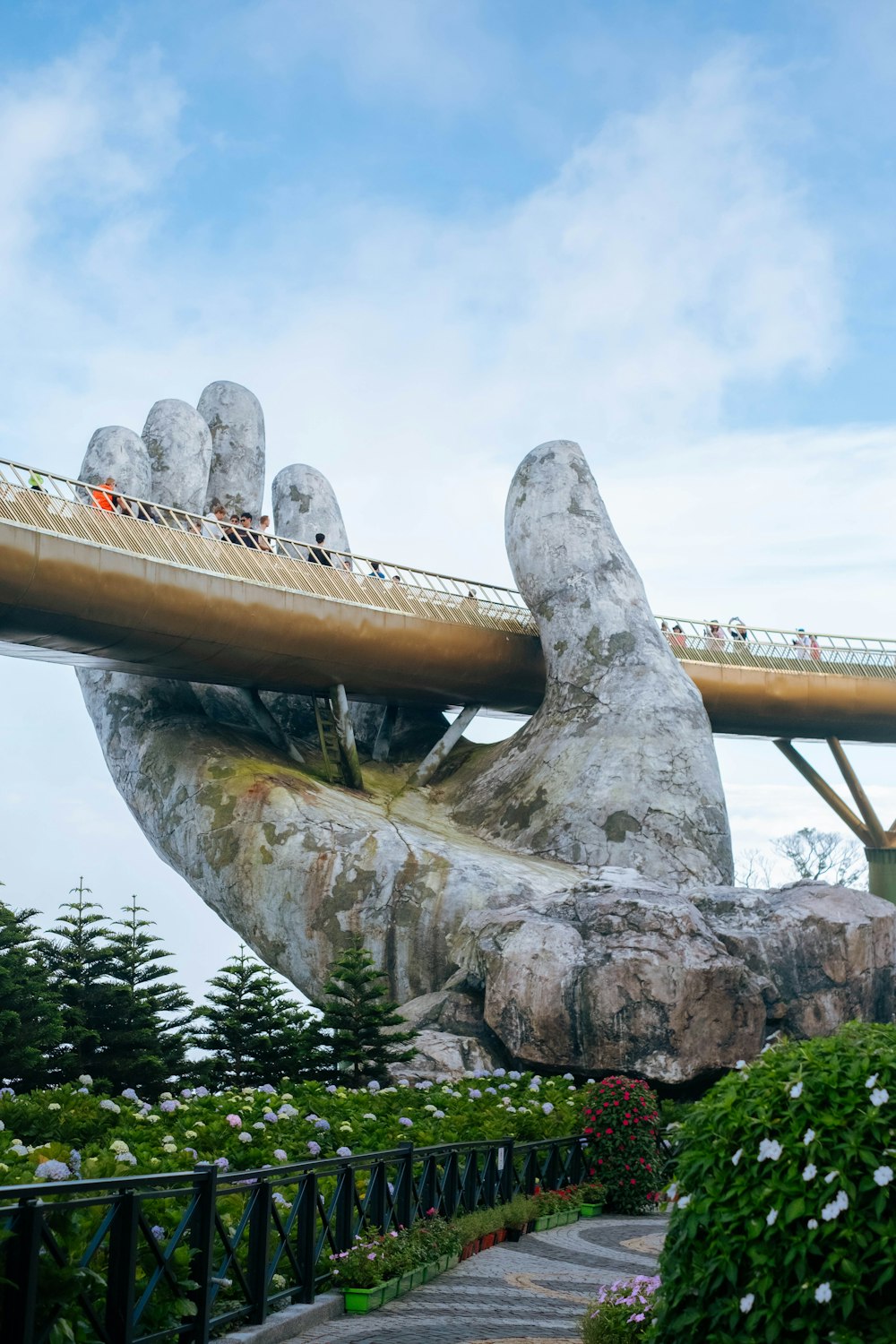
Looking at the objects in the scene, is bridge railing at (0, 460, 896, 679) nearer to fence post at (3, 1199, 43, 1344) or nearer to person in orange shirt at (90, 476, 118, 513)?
person in orange shirt at (90, 476, 118, 513)

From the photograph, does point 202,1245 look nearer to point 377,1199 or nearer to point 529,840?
point 377,1199

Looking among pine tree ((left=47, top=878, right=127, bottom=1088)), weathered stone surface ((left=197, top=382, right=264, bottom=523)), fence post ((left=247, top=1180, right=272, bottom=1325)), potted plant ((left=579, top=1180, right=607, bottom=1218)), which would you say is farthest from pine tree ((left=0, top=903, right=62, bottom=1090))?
weathered stone surface ((left=197, top=382, right=264, bottom=523))

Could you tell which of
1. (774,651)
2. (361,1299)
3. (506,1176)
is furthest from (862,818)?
(361,1299)

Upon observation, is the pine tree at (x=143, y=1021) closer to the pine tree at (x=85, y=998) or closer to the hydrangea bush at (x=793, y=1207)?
the pine tree at (x=85, y=998)

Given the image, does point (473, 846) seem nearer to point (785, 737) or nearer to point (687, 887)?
point (687, 887)

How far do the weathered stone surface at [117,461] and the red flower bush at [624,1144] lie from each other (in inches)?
760

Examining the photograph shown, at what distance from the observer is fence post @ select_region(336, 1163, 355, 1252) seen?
9242 millimetres

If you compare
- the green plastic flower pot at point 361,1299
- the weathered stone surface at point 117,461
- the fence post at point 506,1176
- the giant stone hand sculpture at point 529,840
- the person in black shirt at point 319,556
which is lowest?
the green plastic flower pot at point 361,1299

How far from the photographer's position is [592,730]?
2841 cm

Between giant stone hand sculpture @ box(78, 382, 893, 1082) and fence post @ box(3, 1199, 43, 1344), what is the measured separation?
46.8ft

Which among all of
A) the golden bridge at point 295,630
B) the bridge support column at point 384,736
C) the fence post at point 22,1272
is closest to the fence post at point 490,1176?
the fence post at point 22,1272

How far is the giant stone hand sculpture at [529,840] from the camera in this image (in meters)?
19.3

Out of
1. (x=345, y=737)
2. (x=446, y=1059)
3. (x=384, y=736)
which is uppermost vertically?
(x=384, y=736)

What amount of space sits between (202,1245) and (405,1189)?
366 cm
